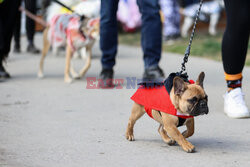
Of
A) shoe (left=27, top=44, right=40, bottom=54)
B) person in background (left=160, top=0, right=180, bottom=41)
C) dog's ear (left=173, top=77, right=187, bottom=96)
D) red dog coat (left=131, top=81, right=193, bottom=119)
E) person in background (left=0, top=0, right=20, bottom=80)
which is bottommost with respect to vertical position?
red dog coat (left=131, top=81, right=193, bottom=119)

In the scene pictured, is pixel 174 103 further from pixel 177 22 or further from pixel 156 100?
pixel 177 22

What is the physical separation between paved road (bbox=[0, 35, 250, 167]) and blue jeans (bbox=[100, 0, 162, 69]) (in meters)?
0.45

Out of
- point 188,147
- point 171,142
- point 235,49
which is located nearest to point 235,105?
point 235,49

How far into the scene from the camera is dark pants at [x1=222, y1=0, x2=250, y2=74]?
13.2 feet

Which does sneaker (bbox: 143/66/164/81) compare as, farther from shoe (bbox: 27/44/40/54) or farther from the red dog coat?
shoe (bbox: 27/44/40/54)

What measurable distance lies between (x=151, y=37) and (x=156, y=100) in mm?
2595

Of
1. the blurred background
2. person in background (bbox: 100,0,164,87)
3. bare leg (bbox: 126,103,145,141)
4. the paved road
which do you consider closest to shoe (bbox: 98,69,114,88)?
person in background (bbox: 100,0,164,87)

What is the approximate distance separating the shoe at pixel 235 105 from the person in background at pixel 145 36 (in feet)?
4.72

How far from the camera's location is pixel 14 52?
9.58 metres

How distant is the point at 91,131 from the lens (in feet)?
12.1

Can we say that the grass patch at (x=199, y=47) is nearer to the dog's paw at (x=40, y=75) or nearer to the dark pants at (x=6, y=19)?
the dog's paw at (x=40, y=75)

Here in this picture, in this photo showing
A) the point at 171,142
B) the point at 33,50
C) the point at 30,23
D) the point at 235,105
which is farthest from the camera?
the point at 33,50

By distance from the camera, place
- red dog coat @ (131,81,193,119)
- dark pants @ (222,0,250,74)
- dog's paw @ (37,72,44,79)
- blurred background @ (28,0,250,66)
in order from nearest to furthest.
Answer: red dog coat @ (131,81,193,119), dark pants @ (222,0,250,74), dog's paw @ (37,72,44,79), blurred background @ (28,0,250,66)

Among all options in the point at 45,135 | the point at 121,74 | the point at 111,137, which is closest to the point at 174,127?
the point at 111,137
